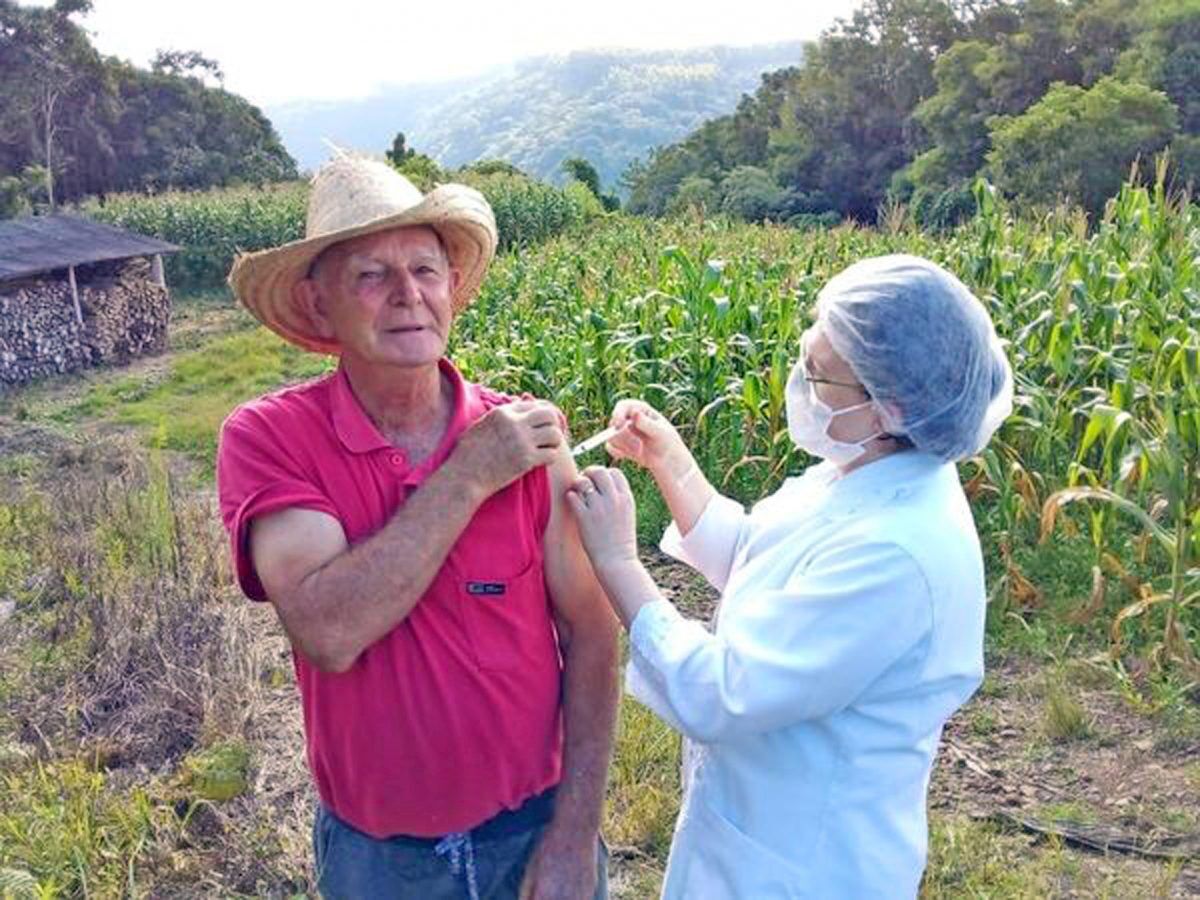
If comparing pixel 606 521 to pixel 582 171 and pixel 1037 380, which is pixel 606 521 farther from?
pixel 582 171

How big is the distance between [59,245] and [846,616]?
601 inches

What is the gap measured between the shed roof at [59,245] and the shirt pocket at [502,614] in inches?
522

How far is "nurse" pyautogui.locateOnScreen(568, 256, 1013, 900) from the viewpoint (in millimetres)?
1662

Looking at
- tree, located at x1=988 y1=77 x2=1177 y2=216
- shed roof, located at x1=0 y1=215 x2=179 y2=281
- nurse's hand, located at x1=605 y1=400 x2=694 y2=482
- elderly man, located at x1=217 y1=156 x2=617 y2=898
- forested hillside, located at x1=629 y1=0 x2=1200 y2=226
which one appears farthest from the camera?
forested hillside, located at x1=629 y1=0 x2=1200 y2=226

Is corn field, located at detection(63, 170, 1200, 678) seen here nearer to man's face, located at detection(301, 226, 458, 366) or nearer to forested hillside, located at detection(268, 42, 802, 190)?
man's face, located at detection(301, 226, 458, 366)

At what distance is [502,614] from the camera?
1897mm

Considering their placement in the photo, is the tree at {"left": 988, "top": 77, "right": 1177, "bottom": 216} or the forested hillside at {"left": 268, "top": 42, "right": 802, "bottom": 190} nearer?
the tree at {"left": 988, "top": 77, "right": 1177, "bottom": 216}

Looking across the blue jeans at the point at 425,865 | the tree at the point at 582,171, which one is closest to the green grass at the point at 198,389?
the blue jeans at the point at 425,865

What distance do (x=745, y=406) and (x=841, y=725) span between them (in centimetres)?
447

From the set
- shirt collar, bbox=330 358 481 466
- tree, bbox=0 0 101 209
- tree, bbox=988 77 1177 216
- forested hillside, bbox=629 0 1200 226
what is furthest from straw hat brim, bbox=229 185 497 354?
tree, bbox=0 0 101 209

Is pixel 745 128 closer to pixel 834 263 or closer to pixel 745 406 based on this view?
pixel 834 263

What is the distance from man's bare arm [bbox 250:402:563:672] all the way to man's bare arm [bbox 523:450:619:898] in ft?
0.74

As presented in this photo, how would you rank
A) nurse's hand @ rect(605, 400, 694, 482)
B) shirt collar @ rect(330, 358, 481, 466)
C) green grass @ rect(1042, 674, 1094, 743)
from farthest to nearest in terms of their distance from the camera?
green grass @ rect(1042, 674, 1094, 743), nurse's hand @ rect(605, 400, 694, 482), shirt collar @ rect(330, 358, 481, 466)

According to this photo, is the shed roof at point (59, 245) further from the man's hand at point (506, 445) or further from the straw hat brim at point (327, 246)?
the man's hand at point (506, 445)
